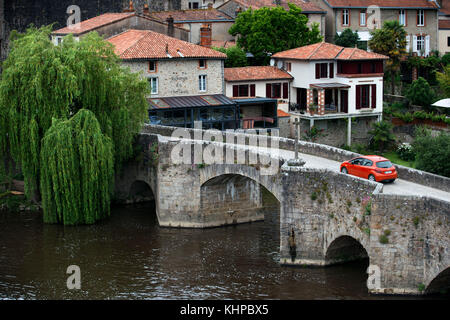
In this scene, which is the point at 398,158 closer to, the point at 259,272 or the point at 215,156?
the point at 215,156

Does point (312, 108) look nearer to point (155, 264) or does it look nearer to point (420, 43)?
point (420, 43)

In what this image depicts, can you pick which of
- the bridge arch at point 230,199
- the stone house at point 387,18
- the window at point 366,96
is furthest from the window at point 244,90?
the stone house at point 387,18

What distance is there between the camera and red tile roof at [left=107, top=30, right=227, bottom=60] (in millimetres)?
56500

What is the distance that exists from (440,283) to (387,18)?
173 feet

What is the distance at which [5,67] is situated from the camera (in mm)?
45469

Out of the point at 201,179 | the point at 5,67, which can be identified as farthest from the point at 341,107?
the point at 5,67

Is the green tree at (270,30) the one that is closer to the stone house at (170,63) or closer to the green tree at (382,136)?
the stone house at (170,63)

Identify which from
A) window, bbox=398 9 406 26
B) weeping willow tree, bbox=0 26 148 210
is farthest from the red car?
window, bbox=398 9 406 26

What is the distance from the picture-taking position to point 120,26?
62781mm

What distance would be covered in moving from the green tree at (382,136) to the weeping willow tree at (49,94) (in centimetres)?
2506

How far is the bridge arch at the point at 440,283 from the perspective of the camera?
102ft

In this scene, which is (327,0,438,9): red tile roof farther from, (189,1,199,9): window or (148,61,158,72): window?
(148,61,158,72): window

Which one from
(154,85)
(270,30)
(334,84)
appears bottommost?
(154,85)

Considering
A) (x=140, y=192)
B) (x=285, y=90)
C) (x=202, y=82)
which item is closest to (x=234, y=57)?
(x=285, y=90)
